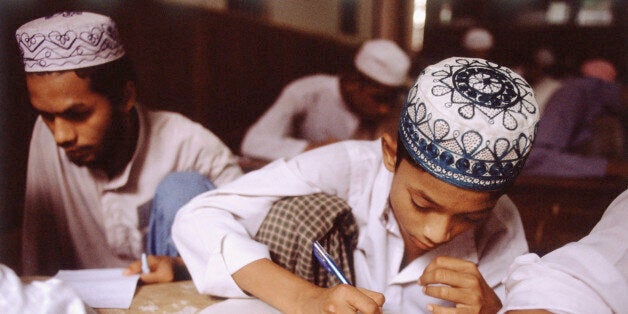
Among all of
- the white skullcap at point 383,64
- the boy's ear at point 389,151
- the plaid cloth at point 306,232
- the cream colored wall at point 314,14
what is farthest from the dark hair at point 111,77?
the white skullcap at point 383,64

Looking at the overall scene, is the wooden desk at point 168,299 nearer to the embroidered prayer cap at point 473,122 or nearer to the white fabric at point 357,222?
the white fabric at point 357,222

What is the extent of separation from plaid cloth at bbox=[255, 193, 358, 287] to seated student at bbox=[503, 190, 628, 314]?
27 centimetres

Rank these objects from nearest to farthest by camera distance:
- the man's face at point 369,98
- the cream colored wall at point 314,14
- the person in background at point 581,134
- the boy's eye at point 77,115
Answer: the boy's eye at point 77,115 < the person in background at point 581,134 < the man's face at point 369,98 < the cream colored wall at point 314,14

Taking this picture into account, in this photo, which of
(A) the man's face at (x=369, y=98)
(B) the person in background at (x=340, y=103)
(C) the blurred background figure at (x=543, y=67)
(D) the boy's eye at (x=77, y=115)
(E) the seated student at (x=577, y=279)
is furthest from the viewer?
(C) the blurred background figure at (x=543, y=67)

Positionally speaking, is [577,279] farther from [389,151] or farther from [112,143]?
A: [112,143]

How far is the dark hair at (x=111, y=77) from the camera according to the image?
35.7 inches

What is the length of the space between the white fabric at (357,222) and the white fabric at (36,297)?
0.63 feet

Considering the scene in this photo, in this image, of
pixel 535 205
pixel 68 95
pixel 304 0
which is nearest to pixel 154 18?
pixel 68 95

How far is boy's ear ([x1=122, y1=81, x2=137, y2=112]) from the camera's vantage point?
1.01 m

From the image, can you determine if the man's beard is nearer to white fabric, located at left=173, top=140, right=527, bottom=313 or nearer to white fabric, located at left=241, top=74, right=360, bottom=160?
white fabric, located at left=173, top=140, right=527, bottom=313

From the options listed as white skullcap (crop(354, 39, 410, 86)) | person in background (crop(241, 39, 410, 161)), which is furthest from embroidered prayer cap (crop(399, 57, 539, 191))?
white skullcap (crop(354, 39, 410, 86))

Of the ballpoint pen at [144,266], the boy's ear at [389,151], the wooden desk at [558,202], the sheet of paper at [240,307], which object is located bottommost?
the wooden desk at [558,202]

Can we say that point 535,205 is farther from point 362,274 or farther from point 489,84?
point 489,84

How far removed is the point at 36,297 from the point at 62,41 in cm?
42
